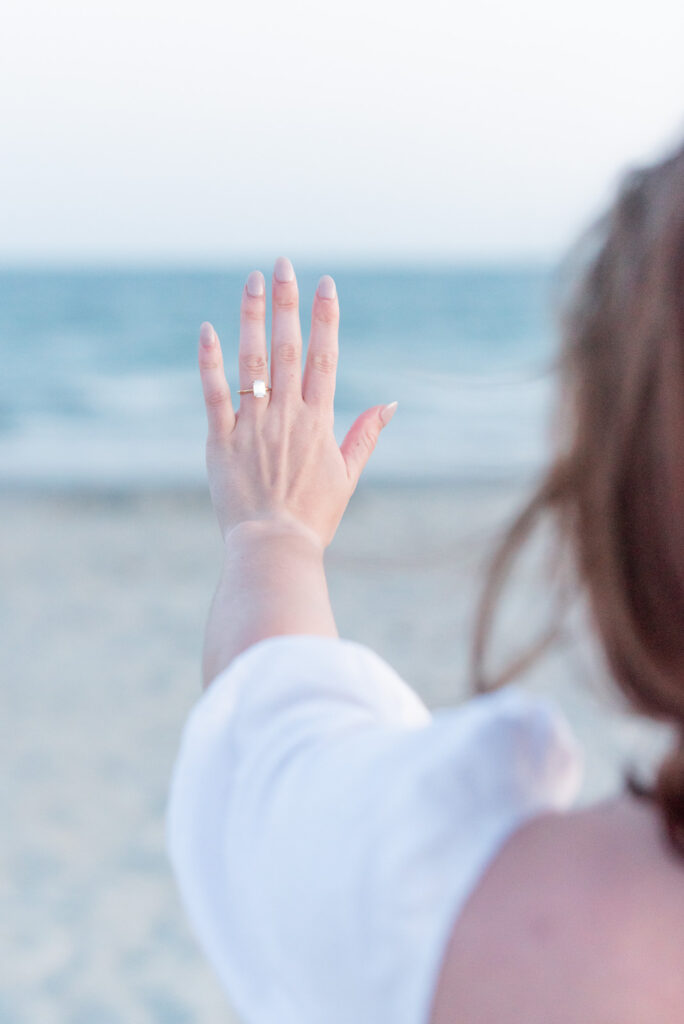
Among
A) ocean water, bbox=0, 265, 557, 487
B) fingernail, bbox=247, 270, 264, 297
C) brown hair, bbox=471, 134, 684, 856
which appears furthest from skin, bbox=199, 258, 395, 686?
brown hair, bbox=471, 134, 684, 856

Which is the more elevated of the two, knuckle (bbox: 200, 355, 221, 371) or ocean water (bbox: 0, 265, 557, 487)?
knuckle (bbox: 200, 355, 221, 371)

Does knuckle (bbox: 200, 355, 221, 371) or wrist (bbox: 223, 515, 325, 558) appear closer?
wrist (bbox: 223, 515, 325, 558)

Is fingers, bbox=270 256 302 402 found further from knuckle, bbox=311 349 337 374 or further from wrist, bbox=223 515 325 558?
wrist, bbox=223 515 325 558

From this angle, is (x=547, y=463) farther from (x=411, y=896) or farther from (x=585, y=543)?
(x=411, y=896)

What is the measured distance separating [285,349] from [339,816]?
1.60 feet

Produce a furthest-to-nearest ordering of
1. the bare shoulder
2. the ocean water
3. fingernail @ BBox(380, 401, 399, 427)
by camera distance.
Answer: the ocean water → fingernail @ BBox(380, 401, 399, 427) → the bare shoulder

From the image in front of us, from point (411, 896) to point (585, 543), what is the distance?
0.22 meters

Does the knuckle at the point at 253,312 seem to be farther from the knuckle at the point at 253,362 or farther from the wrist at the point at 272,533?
the wrist at the point at 272,533

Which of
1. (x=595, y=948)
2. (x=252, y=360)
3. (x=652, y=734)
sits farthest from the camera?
(x=652, y=734)

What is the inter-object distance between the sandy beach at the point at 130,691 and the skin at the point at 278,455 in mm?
75

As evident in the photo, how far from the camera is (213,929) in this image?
0.63 meters

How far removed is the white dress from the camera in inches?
19.0

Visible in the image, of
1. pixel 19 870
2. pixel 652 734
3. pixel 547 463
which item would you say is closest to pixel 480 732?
pixel 547 463

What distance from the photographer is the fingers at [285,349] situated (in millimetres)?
896
